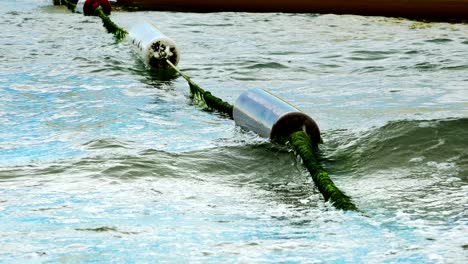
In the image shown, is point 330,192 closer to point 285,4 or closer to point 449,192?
point 449,192

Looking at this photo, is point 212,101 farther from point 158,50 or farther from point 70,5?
point 70,5

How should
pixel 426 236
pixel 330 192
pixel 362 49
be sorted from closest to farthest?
pixel 426 236 → pixel 330 192 → pixel 362 49

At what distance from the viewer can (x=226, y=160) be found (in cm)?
707

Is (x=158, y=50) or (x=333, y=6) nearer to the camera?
(x=158, y=50)

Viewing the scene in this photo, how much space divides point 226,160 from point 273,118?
2.07 feet

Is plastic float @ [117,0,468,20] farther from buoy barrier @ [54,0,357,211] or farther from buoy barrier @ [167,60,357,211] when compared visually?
buoy barrier @ [167,60,357,211]

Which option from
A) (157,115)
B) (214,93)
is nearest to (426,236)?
(157,115)

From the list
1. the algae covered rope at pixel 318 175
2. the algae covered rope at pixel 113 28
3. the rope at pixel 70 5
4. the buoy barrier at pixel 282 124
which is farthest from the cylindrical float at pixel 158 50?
the rope at pixel 70 5

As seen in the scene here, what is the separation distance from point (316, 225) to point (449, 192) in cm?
121

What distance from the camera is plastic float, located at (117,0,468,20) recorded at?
17.6 meters

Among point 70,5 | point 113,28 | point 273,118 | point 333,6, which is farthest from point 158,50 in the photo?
point 70,5

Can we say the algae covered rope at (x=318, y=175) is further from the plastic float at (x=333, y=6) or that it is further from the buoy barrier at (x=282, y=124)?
the plastic float at (x=333, y=6)

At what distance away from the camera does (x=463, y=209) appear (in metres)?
5.29

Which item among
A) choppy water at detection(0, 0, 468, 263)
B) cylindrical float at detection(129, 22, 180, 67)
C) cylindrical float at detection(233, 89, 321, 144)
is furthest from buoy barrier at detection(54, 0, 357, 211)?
cylindrical float at detection(129, 22, 180, 67)
